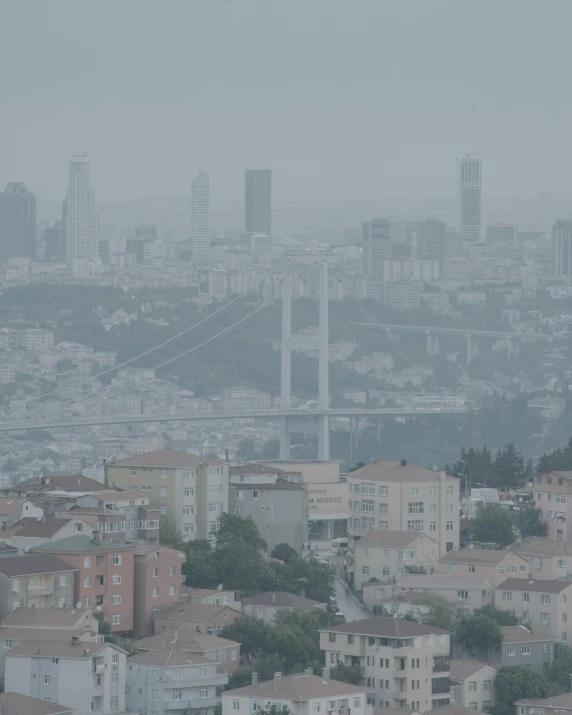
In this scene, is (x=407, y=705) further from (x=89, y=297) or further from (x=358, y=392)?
(x=89, y=297)

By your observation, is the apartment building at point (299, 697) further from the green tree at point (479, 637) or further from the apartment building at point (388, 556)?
the apartment building at point (388, 556)

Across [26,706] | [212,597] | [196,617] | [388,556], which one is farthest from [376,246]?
[26,706]

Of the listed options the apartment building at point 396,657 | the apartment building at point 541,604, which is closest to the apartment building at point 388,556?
the apartment building at point 541,604

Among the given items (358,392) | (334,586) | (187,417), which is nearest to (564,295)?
(358,392)

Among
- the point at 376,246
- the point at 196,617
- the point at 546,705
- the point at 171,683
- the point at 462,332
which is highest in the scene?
the point at 376,246

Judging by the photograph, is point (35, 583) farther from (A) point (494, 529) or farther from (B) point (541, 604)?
(A) point (494, 529)

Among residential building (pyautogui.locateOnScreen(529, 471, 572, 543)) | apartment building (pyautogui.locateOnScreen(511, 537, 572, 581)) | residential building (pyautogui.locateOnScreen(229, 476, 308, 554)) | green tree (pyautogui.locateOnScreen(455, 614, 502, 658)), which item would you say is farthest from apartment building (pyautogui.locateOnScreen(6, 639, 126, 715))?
residential building (pyautogui.locateOnScreen(529, 471, 572, 543))
